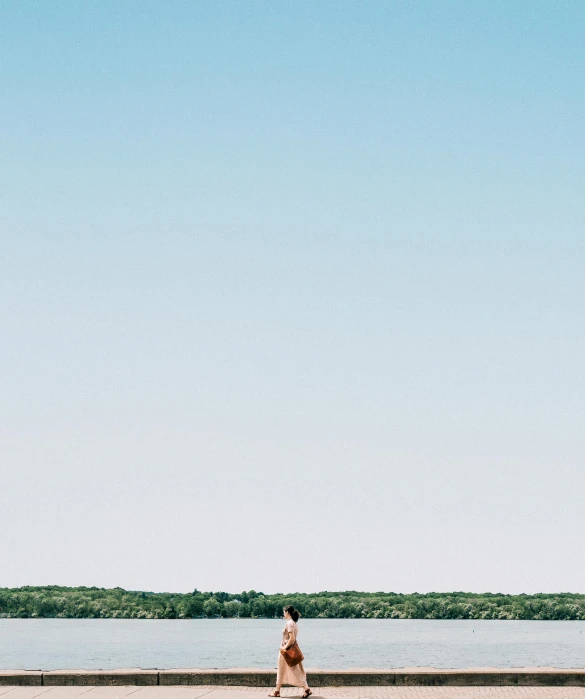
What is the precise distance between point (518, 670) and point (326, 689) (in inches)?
141

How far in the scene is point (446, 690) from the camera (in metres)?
17.4

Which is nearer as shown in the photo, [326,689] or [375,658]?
[326,689]

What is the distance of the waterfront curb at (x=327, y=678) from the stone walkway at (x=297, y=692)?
26cm

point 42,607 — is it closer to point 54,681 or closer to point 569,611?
point 569,611

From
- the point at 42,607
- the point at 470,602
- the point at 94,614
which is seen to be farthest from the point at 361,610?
the point at 42,607

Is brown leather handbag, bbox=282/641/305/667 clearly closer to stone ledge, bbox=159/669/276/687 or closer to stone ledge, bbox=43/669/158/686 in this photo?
stone ledge, bbox=159/669/276/687

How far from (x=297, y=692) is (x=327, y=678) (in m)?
1.04

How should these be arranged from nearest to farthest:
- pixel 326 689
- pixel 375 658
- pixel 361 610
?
1. pixel 326 689
2. pixel 375 658
3. pixel 361 610

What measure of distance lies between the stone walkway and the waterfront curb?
26 cm

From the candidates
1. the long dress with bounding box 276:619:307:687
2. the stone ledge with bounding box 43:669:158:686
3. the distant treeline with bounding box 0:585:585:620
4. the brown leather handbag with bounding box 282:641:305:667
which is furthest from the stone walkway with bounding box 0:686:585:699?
the distant treeline with bounding box 0:585:585:620

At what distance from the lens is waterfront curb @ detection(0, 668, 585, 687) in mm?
17828

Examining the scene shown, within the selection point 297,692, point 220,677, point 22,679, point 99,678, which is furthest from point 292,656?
point 22,679

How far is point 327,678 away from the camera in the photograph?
18.1 metres

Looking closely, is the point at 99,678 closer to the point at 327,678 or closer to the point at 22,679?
the point at 22,679
